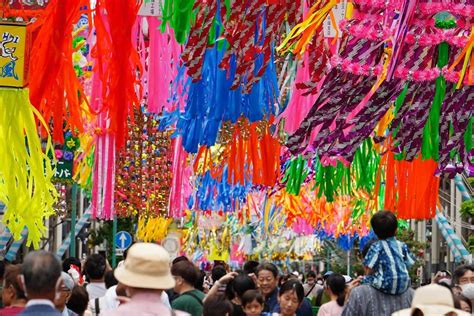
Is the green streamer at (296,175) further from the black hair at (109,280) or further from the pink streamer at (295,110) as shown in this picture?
the black hair at (109,280)

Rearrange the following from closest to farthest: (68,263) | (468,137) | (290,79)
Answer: (468,137) < (290,79) < (68,263)

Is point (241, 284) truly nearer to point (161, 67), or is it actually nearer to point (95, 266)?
point (95, 266)

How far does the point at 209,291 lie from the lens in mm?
9805

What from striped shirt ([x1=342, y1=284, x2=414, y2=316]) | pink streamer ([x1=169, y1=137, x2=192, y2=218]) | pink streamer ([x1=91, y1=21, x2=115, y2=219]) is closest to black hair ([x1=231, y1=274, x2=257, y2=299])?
striped shirt ([x1=342, y1=284, x2=414, y2=316])

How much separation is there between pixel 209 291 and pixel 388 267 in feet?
4.36

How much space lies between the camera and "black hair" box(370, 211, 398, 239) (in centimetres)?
923

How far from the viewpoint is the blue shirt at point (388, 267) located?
9.16 m

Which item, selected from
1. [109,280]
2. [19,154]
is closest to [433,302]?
[19,154]

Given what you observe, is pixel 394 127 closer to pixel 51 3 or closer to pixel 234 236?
pixel 51 3

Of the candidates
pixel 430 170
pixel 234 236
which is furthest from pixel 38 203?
pixel 234 236

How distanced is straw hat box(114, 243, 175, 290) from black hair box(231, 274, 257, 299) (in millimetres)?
3848

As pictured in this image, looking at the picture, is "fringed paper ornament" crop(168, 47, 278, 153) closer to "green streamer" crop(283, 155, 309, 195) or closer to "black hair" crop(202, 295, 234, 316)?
"green streamer" crop(283, 155, 309, 195)

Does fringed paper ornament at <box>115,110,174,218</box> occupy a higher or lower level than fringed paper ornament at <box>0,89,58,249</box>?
lower

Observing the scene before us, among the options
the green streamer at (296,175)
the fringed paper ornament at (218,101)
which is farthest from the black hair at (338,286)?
the green streamer at (296,175)
